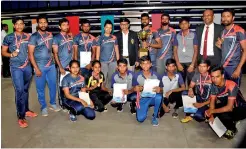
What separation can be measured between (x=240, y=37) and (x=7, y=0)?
339 inches

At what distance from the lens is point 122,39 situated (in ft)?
14.6

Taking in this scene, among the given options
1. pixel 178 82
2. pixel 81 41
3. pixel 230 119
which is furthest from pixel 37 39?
pixel 230 119

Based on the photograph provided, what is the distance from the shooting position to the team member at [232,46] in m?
3.56

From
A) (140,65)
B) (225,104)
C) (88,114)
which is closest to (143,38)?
(140,65)

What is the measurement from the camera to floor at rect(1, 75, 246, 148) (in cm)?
301

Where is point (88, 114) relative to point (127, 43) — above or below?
below

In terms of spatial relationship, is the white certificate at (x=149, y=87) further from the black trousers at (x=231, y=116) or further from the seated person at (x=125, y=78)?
the black trousers at (x=231, y=116)

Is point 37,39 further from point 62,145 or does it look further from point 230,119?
point 230,119

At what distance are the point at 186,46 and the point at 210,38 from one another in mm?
409

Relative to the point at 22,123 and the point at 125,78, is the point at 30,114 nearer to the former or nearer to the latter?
A: the point at 22,123

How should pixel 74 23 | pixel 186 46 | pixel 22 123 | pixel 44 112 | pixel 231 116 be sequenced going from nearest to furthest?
pixel 231 116 < pixel 22 123 < pixel 44 112 < pixel 186 46 < pixel 74 23

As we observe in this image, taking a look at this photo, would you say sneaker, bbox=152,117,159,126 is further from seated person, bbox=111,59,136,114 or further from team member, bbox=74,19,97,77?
team member, bbox=74,19,97,77

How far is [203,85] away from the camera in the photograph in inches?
144

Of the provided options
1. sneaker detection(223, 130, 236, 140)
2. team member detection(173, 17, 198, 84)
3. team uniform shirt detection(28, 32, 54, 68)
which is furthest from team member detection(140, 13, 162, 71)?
sneaker detection(223, 130, 236, 140)
